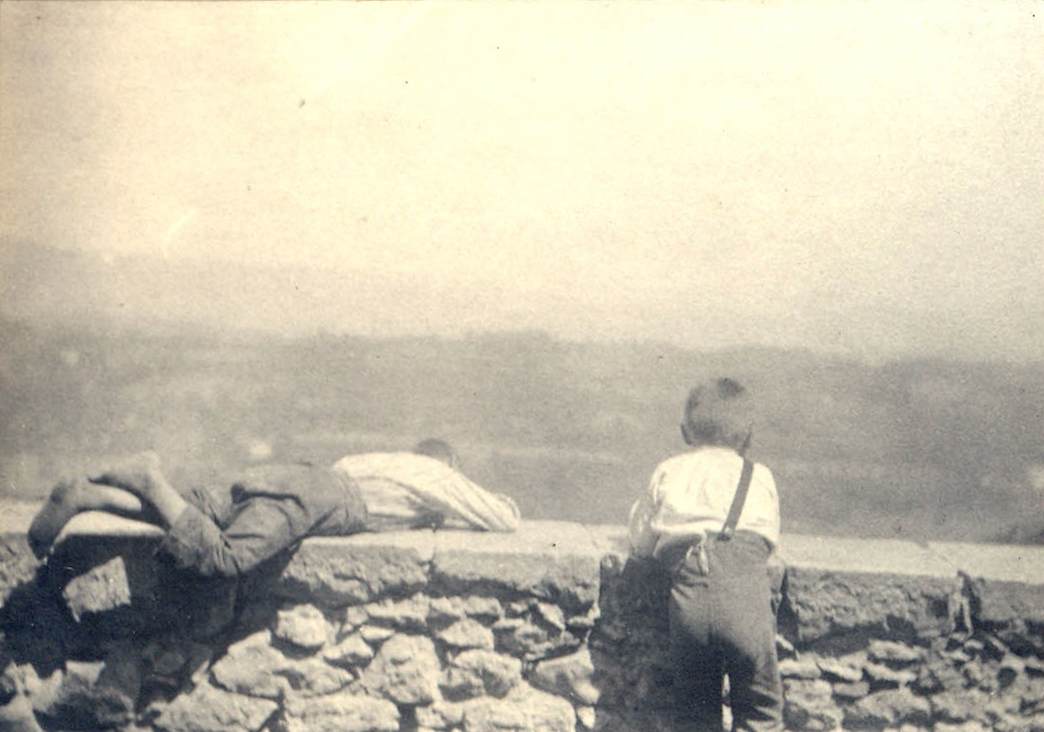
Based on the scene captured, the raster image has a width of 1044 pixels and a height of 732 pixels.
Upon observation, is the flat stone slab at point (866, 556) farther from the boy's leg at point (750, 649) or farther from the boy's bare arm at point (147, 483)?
the boy's bare arm at point (147, 483)

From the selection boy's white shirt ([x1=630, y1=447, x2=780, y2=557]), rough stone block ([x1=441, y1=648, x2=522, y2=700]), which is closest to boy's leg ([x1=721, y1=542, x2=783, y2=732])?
boy's white shirt ([x1=630, y1=447, x2=780, y2=557])

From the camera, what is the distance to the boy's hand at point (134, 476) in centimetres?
266

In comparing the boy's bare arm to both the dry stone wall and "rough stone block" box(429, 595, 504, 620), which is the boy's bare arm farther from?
"rough stone block" box(429, 595, 504, 620)

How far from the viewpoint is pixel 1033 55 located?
3.97m

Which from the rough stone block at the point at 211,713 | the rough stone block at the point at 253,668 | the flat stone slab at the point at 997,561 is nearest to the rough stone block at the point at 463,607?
the rough stone block at the point at 253,668

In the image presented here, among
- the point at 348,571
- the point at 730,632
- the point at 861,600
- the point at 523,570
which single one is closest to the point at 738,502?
the point at 730,632

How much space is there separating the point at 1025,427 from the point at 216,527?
6654 millimetres

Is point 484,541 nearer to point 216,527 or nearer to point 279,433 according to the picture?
point 216,527

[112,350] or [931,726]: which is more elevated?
[112,350]

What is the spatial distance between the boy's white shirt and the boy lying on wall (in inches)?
27.9

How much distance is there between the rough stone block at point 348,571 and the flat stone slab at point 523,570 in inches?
3.7

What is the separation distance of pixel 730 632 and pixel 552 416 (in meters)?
3.70

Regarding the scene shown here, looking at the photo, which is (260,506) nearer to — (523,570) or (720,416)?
(523,570)

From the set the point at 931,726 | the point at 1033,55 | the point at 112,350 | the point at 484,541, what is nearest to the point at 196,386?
the point at 112,350
